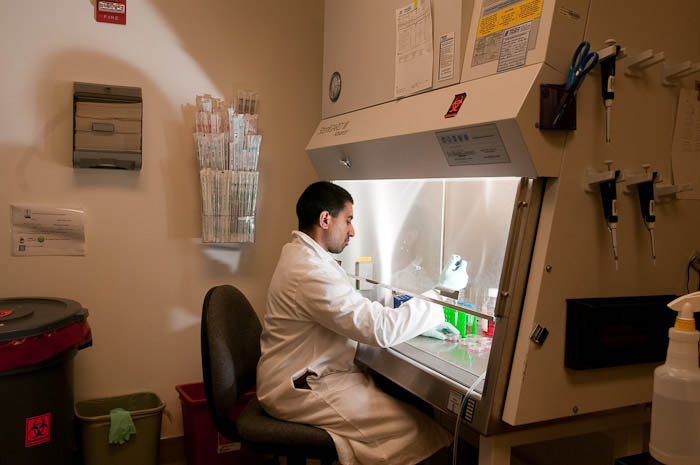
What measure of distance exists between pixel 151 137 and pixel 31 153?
1.52 feet

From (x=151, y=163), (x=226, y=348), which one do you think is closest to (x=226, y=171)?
(x=151, y=163)

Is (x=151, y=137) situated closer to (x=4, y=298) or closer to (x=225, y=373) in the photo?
(x=4, y=298)

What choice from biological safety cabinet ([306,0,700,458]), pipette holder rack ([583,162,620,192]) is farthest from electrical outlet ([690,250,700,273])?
Result: pipette holder rack ([583,162,620,192])

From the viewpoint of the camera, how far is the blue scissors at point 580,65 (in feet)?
3.78

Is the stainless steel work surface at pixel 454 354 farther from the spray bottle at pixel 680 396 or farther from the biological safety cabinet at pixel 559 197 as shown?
the spray bottle at pixel 680 396

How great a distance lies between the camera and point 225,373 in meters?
1.57

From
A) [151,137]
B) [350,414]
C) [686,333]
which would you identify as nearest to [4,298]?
[151,137]

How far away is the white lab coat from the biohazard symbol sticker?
0.75 meters

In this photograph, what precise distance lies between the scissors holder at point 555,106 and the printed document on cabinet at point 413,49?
1.29ft

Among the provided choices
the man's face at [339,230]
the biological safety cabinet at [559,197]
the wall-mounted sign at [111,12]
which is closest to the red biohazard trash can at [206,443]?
the man's face at [339,230]

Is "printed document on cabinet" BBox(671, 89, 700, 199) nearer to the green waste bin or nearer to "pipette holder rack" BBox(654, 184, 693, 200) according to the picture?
"pipette holder rack" BBox(654, 184, 693, 200)

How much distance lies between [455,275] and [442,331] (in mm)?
243

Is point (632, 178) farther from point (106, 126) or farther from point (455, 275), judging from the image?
point (106, 126)

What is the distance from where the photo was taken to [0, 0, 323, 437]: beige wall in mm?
2127
